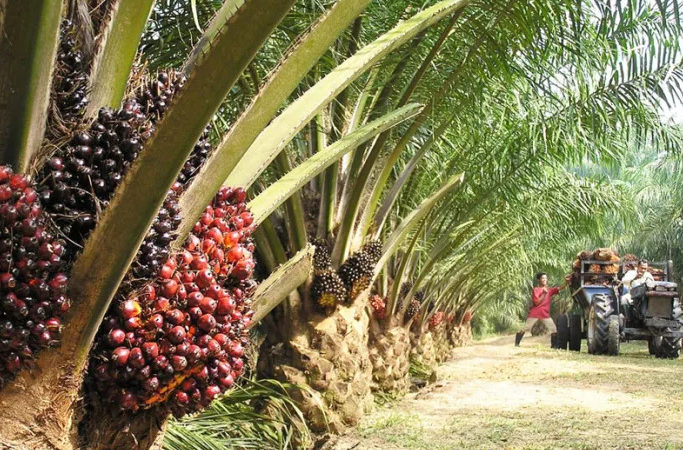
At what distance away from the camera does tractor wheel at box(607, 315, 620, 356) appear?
1151 centimetres

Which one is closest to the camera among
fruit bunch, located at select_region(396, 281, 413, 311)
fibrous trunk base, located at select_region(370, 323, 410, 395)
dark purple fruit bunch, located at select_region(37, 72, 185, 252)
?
dark purple fruit bunch, located at select_region(37, 72, 185, 252)

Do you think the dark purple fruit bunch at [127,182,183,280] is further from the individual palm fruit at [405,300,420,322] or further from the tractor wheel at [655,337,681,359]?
the tractor wheel at [655,337,681,359]

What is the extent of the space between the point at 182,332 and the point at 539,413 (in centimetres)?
453

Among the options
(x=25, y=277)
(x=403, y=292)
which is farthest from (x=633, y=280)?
(x=25, y=277)

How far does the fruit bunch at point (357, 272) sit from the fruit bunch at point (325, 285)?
3.1 inches

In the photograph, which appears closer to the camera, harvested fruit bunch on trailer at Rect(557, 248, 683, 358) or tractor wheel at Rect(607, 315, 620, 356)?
harvested fruit bunch on trailer at Rect(557, 248, 683, 358)

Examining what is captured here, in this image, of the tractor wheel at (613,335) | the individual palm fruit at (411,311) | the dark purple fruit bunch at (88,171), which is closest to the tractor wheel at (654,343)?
the tractor wheel at (613,335)

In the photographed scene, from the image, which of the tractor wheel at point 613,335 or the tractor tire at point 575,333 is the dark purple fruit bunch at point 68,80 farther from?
the tractor tire at point 575,333

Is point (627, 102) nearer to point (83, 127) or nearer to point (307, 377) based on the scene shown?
point (307, 377)

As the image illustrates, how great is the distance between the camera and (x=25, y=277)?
1503mm

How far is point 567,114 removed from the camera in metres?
6.67

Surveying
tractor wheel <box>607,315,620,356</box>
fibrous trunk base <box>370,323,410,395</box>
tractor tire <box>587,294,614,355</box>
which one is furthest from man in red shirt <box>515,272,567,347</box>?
fibrous trunk base <box>370,323,410,395</box>

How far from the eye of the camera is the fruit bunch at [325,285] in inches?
176

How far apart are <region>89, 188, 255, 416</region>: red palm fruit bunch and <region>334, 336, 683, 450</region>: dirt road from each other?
239 cm
